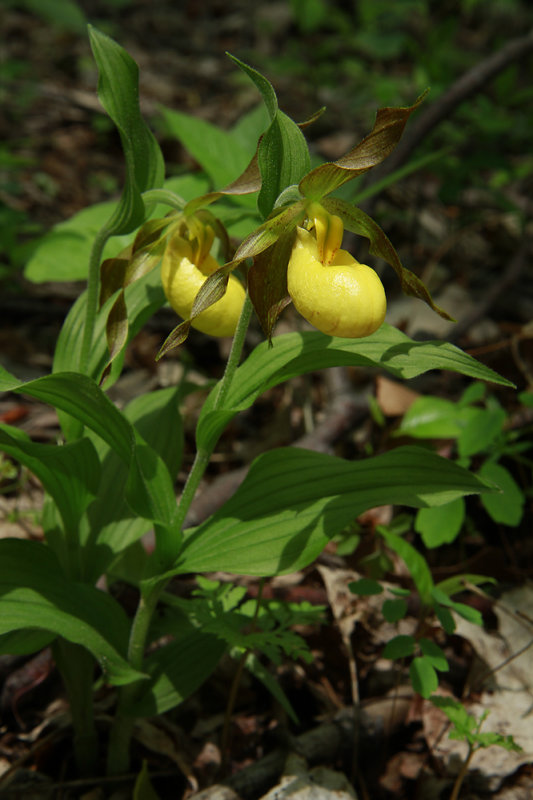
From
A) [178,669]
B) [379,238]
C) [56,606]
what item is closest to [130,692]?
[178,669]

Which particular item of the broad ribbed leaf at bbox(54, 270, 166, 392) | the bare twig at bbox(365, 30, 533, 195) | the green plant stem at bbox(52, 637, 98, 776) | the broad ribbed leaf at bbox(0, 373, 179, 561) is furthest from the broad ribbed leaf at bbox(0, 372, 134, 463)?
the bare twig at bbox(365, 30, 533, 195)

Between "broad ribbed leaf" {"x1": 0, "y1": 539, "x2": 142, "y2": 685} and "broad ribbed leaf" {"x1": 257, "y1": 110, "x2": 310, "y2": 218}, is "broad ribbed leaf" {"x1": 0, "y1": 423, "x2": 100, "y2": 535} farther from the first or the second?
"broad ribbed leaf" {"x1": 257, "y1": 110, "x2": 310, "y2": 218}

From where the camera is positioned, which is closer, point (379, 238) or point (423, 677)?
point (379, 238)

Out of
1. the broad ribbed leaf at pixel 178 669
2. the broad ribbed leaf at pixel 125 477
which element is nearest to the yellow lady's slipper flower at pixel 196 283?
the broad ribbed leaf at pixel 125 477

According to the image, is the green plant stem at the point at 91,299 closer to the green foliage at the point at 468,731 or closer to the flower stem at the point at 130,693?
the flower stem at the point at 130,693

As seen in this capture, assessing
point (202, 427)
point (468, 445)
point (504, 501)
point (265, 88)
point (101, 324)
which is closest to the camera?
point (265, 88)

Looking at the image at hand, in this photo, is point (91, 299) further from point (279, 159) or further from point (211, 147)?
point (211, 147)
